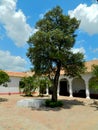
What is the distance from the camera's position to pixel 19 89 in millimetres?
39906

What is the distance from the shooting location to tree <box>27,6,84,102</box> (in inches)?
832

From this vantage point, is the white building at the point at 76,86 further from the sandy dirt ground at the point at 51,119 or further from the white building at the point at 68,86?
the sandy dirt ground at the point at 51,119

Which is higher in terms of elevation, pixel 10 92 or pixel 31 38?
pixel 31 38

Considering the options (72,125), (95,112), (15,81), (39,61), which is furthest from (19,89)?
(72,125)

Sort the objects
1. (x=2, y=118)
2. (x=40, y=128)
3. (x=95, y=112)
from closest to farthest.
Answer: (x=40, y=128), (x=2, y=118), (x=95, y=112)

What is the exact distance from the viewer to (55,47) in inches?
844

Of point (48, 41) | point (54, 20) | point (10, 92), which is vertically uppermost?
point (54, 20)

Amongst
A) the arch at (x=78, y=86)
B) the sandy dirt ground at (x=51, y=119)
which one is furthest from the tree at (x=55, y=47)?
the arch at (x=78, y=86)

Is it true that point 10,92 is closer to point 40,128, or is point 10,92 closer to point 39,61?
point 39,61

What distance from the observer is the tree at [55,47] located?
2114cm

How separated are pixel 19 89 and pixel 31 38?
19.9m

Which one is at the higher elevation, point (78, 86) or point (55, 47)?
point (55, 47)

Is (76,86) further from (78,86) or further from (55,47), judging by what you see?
(55,47)

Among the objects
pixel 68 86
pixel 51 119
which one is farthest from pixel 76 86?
pixel 51 119
